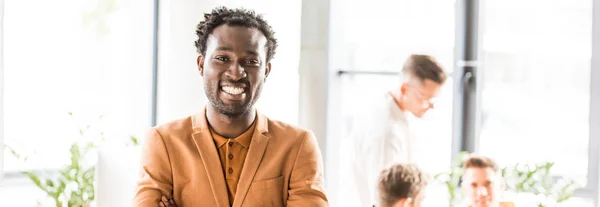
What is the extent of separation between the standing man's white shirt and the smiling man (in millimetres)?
816

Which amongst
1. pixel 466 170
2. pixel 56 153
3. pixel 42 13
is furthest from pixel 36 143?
pixel 466 170

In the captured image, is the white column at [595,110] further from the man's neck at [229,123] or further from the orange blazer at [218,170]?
the man's neck at [229,123]

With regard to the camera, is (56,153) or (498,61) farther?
(56,153)

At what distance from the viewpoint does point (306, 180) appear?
2.29m

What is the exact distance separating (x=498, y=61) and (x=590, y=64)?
0.34 metres

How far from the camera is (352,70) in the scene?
357 centimetres

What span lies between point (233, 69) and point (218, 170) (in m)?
0.28

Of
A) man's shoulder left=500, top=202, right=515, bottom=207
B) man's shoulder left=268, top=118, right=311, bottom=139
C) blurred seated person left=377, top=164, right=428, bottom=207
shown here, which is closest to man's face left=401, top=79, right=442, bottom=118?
blurred seated person left=377, top=164, right=428, bottom=207

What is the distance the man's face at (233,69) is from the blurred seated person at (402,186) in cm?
94

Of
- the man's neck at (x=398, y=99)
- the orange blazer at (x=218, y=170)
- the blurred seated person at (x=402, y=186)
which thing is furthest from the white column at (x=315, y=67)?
the orange blazer at (x=218, y=170)

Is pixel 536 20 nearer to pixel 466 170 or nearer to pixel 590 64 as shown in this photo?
pixel 590 64

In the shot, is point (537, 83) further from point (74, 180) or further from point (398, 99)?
point (74, 180)

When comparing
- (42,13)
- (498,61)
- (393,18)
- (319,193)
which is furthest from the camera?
(42,13)

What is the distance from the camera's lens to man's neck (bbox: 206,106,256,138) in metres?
2.31
